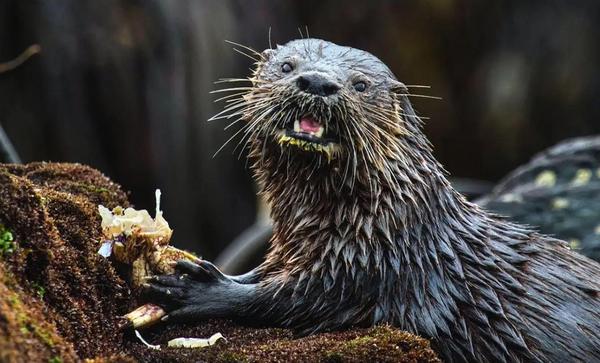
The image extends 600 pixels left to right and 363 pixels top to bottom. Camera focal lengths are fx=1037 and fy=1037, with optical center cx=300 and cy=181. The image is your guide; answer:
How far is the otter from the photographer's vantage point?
14.8 feet

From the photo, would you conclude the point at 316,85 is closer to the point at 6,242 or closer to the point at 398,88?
the point at 398,88

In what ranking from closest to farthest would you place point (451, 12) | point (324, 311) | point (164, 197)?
1. point (324, 311)
2. point (164, 197)
3. point (451, 12)

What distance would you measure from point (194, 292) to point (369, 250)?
80 centimetres

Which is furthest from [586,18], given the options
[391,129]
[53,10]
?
[391,129]

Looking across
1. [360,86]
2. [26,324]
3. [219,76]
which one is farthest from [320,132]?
[219,76]

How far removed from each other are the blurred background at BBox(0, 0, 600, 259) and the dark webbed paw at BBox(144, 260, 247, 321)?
718 centimetres

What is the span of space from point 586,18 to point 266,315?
33.7 ft

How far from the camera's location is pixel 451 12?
13.5 meters

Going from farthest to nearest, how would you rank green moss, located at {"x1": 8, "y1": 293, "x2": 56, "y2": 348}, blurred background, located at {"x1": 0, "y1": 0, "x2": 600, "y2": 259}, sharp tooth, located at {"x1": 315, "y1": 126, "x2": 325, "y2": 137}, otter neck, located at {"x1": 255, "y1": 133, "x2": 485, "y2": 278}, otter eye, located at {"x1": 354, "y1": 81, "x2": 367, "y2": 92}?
blurred background, located at {"x1": 0, "y1": 0, "x2": 600, "y2": 259}, otter eye, located at {"x1": 354, "y1": 81, "x2": 367, "y2": 92}, otter neck, located at {"x1": 255, "y1": 133, "x2": 485, "y2": 278}, sharp tooth, located at {"x1": 315, "y1": 126, "x2": 325, "y2": 137}, green moss, located at {"x1": 8, "y1": 293, "x2": 56, "y2": 348}

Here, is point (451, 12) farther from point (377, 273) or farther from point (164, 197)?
point (377, 273)

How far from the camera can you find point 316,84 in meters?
4.50

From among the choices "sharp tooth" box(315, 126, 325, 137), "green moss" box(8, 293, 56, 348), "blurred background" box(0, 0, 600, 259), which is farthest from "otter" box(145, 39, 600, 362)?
"blurred background" box(0, 0, 600, 259)

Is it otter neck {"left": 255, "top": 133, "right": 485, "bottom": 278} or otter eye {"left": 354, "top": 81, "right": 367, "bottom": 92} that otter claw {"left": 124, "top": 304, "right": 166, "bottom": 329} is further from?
otter eye {"left": 354, "top": 81, "right": 367, "bottom": 92}

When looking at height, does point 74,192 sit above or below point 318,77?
below
